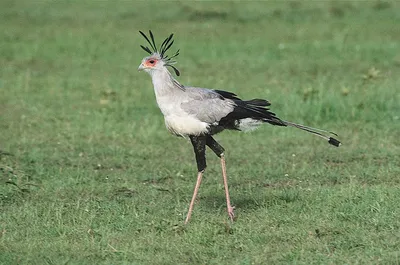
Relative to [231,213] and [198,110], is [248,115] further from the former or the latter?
[231,213]

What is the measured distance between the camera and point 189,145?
9.07 m

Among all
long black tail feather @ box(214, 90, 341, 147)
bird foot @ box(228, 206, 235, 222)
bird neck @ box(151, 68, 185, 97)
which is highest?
bird neck @ box(151, 68, 185, 97)

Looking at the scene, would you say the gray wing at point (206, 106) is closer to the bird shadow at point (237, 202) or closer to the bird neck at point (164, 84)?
the bird neck at point (164, 84)

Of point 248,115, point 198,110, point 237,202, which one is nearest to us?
point 198,110

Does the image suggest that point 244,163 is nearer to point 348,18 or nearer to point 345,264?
point 345,264

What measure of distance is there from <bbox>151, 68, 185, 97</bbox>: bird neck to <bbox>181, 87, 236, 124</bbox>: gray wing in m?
0.11

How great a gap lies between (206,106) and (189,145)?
2876 mm

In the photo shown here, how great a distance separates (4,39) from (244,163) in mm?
8082

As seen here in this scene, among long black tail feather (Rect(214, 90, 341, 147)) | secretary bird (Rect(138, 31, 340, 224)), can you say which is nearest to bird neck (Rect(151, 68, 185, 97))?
secretary bird (Rect(138, 31, 340, 224))

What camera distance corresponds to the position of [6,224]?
6117mm

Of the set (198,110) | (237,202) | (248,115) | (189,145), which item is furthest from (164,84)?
(189,145)

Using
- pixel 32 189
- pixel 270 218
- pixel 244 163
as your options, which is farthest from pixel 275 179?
pixel 32 189

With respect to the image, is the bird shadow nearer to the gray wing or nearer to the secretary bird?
the secretary bird

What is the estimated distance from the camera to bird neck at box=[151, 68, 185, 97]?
623 cm
